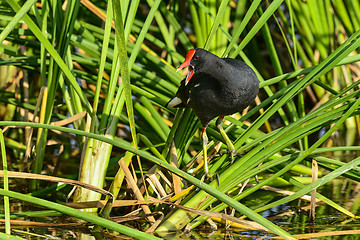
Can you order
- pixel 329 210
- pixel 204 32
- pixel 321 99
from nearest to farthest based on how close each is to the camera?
pixel 329 210
pixel 204 32
pixel 321 99

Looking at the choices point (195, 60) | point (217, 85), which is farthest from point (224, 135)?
point (195, 60)

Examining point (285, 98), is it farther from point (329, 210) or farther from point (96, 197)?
point (96, 197)

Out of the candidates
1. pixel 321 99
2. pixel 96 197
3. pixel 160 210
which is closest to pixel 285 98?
pixel 160 210

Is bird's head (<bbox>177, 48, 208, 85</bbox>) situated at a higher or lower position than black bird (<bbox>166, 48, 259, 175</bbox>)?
higher

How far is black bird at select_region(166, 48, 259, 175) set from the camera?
220 centimetres

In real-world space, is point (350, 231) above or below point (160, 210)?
below

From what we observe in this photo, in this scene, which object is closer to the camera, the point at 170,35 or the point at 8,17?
the point at 8,17

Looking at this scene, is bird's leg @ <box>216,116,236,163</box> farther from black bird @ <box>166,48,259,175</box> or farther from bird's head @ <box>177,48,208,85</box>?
bird's head @ <box>177,48,208,85</box>

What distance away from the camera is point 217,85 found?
2.27 m

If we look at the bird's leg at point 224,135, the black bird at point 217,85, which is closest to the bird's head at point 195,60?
the black bird at point 217,85

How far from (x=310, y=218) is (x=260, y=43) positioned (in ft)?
8.90

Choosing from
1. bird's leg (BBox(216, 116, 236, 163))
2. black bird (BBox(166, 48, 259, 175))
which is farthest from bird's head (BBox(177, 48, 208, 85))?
bird's leg (BBox(216, 116, 236, 163))

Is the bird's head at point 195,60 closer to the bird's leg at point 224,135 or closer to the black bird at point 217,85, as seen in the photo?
the black bird at point 217,85

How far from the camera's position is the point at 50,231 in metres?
2.10
